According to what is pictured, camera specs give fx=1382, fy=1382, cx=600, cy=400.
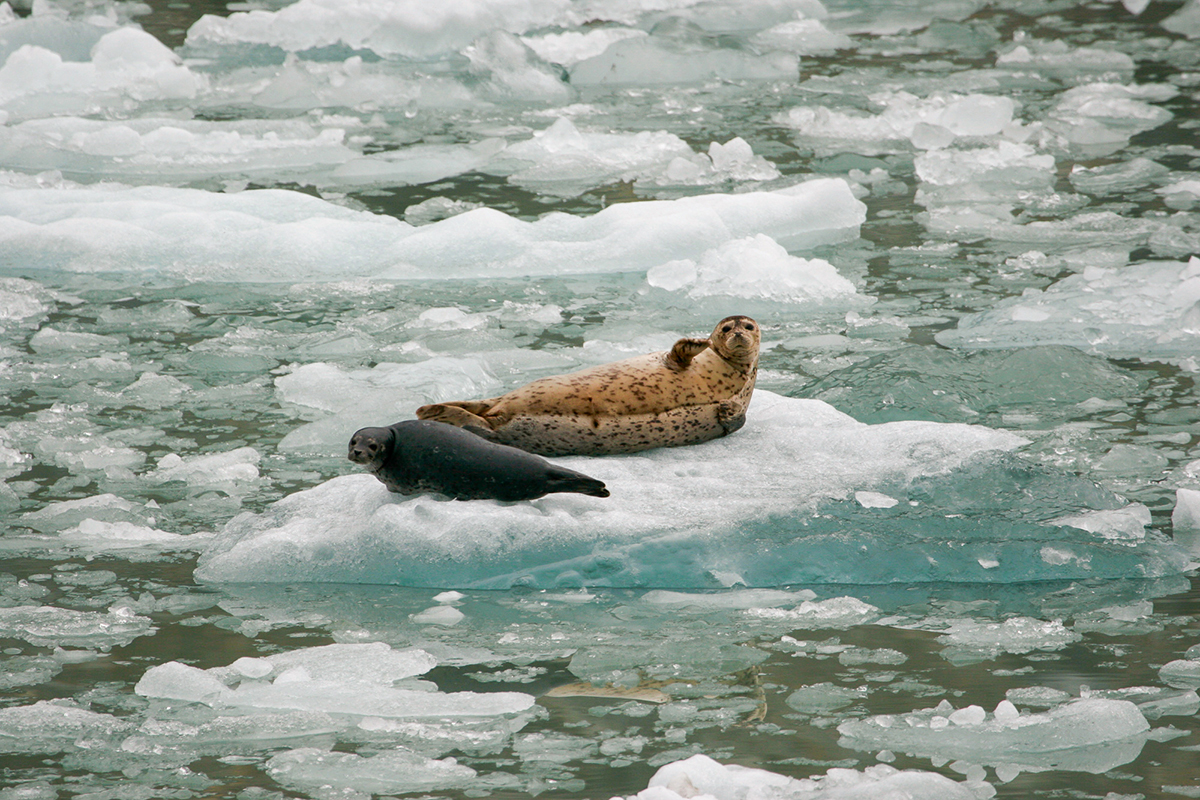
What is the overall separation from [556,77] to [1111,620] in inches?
285

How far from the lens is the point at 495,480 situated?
340cm

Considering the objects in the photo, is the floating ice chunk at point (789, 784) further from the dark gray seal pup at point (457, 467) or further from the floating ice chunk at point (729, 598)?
the dark gray seal pup at point (457, 467)

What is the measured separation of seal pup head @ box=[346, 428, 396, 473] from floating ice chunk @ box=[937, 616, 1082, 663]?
1390 mm

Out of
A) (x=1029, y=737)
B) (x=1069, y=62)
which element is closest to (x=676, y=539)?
(x=1029, y=737)

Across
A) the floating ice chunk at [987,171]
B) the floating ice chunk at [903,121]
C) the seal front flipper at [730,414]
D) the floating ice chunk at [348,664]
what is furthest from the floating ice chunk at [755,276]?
the floating ice chunk at [348,664]

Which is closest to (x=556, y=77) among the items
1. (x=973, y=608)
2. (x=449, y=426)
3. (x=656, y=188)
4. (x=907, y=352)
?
(x=656, y=188)

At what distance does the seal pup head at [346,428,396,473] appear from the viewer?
132 inches

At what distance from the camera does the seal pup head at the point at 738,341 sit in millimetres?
3859

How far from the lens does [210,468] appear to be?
159 inches

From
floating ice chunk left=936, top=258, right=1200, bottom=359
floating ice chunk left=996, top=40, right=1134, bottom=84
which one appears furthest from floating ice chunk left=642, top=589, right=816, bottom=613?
floating ice chunk left=996, top=40, right=1134, bottom=84

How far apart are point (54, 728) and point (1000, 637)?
1929 mm

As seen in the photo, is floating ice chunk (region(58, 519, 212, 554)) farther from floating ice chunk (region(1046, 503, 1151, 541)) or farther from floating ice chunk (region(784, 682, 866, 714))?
floating ice chunk (region(1046, 503, 1151, 541))

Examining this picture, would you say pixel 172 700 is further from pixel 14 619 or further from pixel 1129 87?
pixel 1129 87

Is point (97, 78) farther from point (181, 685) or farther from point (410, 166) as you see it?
point (181, 685)
